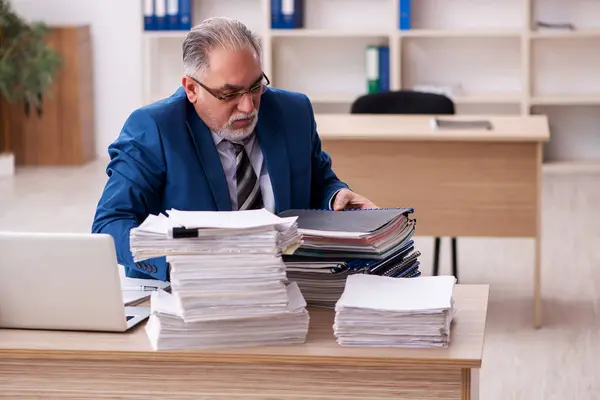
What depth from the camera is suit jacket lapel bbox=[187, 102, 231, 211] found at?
2529 millimetres

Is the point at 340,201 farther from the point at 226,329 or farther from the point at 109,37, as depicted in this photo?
the point at 109,37

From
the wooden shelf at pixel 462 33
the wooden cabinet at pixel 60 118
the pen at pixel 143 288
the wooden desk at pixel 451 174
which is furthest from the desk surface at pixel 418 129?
the wooden cabinet at pixel 60 118

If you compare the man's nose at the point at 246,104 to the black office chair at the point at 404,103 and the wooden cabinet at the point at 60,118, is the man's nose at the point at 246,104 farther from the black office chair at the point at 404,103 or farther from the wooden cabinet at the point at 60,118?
the wooden cabinet at the point at 60,118

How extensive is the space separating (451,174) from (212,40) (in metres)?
2.13

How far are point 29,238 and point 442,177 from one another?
2.65 meters

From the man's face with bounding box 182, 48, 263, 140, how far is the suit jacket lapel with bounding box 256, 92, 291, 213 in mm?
111

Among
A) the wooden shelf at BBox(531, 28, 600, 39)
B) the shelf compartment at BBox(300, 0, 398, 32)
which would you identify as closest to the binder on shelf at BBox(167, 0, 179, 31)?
the shelf compartment at BBox(300, 0, 398, 32)

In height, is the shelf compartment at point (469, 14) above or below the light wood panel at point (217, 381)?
above

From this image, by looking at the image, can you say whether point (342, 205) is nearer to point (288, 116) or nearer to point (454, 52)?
point (288, 116)

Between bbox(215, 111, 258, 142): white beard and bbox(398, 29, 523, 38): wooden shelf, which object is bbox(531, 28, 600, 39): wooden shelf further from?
bbox(215, 111, 258, 142): white beard

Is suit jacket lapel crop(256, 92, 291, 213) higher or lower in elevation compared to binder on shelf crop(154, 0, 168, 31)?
lower

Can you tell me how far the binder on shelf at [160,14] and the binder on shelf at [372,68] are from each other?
148 cm

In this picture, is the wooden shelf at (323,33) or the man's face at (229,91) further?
the wooden shelf at (323,33)

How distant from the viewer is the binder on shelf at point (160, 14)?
7664 millimetres
